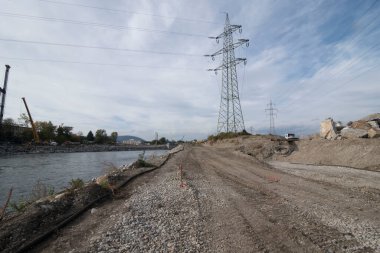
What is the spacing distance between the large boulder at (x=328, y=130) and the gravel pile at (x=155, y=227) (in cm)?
1953

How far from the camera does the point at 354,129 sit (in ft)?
73.1

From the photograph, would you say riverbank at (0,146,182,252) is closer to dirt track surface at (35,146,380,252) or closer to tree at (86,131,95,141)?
dirt track surface at (35,146,380,252)

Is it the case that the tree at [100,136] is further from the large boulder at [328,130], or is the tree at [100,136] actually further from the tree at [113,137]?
the large boulder at [328,130]

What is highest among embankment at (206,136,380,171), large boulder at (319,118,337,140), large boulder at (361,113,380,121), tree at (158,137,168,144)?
tree at (158,137,168,144)

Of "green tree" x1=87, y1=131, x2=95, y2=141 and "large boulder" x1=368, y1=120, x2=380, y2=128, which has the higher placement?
"green tree" x1=87, y1=131, x2=95, y2=141

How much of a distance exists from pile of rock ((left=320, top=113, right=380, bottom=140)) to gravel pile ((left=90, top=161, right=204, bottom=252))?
58.5 feet

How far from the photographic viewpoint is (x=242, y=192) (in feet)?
33.8

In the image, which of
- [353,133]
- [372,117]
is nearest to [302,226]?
[353,133]

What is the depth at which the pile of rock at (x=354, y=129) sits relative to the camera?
2050cm

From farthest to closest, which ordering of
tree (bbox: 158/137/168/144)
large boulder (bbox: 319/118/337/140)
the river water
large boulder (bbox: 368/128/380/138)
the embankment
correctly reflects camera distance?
tree (bbox: 158/137/168/144)
large boulder (bbox: 319/118/337/140)
large boulder (bbox: 368/128/380/138)
the river water
the embankment

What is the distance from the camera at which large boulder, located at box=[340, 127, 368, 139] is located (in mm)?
20438

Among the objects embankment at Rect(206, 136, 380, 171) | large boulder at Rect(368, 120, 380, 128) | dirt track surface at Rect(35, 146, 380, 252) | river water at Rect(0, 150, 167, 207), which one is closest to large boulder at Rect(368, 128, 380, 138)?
embankment at Rect(206, 136, 380, 171)

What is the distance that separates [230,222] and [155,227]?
1957 millimetres

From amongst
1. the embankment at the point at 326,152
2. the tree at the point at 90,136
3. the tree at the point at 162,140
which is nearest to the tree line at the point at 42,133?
the tree at the point at 90,136
